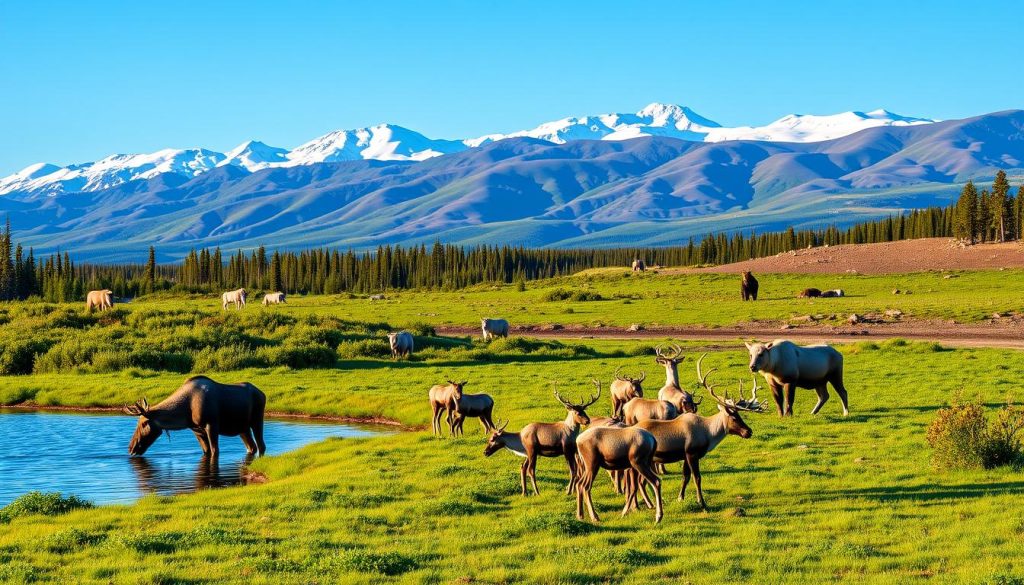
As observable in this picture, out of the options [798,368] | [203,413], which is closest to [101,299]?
[203,413]

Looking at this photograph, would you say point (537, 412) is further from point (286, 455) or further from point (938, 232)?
point (938, 232)

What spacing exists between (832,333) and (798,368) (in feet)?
103

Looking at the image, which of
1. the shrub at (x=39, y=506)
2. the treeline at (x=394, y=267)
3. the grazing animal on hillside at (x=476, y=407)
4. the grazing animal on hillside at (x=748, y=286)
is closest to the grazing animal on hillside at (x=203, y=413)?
the grazing animal on hillside at (x=476, y=407)

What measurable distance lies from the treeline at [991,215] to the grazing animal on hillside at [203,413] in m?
107

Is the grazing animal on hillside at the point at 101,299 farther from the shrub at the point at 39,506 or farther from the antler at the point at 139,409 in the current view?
the shrub at the point at 39,506

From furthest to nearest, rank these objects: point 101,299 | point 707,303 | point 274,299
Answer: point 274,299 → point 707,303 → point 101,299

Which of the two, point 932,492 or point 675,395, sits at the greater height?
point 675,395

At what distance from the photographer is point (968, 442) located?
1867 centimetres

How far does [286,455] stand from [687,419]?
38.7 feet

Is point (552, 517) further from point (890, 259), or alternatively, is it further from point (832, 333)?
point (890, 259)

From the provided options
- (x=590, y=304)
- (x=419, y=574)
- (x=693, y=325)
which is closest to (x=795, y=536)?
(x=419, y=574)

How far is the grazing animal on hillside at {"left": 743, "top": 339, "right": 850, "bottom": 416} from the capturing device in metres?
26.7

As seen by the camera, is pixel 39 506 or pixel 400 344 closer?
pixel 39 506

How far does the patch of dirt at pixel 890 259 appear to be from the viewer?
100375 mm
